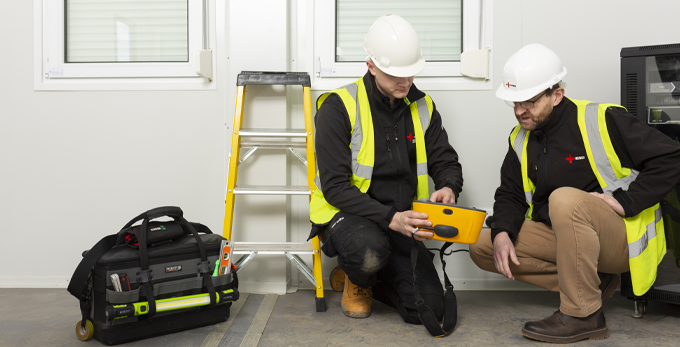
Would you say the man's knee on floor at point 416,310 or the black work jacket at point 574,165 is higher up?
the black work jacket at point 574,165

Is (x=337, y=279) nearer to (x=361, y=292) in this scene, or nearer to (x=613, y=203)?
(x=361, y=292)

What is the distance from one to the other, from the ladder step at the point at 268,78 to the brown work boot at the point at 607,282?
1669mm

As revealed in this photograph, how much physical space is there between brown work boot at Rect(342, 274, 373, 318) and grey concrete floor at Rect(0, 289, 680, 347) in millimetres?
35

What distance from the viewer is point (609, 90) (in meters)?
2.52

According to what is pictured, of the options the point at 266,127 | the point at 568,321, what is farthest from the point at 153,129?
the point at 568,321

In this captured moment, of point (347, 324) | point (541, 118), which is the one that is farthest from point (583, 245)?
point (347, 324)

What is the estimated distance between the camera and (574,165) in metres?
1.92

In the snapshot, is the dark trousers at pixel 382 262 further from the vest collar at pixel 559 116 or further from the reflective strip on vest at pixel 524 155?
the vest collar at pixel 559 116

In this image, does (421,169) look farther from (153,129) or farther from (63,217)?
(63,217)

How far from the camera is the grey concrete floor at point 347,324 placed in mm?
1800

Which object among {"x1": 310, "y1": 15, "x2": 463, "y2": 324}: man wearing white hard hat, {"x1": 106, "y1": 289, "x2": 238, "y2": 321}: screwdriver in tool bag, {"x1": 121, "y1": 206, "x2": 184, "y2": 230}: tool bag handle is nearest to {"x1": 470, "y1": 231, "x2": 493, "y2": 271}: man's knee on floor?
{"x1": 310, "y1": 15, "x2": 463, "y2": 324}: man wearing white hard hat

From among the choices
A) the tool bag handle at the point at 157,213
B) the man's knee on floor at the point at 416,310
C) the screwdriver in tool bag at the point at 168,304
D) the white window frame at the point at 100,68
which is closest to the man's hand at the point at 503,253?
the man's knee on floor at the point at 416,310

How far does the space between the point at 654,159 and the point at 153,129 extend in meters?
2.48

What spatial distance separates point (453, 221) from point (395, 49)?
2.64 feet
